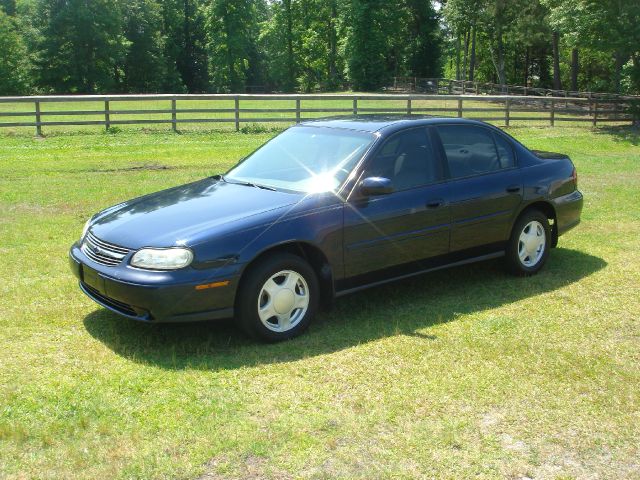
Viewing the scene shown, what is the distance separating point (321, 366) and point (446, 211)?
2.11 metres

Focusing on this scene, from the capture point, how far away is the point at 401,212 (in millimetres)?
5918

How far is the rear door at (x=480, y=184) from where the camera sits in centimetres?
639

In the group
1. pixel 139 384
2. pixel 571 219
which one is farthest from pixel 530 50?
pixel 139 384

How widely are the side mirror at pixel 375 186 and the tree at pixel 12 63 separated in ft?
212

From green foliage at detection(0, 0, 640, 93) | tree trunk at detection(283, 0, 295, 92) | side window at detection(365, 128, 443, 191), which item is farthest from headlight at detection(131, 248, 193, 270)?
tree trunk at detection(283, 0, 295, 92)

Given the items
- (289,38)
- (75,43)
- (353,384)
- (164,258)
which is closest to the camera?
(353,384)

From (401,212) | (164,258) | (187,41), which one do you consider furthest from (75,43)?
(164,258)

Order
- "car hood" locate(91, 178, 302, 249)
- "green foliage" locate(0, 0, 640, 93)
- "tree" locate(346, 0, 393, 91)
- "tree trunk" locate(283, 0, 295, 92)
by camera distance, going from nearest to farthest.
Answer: "car hood" locate(91, 178, 302, 249) < "green foliage" locate(0, 0, 640, 93) < "tree" locate(346, 0, 393, 91) < "tree trunk" locate(283, 0, 295, 92)

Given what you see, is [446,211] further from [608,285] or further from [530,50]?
[530,50]

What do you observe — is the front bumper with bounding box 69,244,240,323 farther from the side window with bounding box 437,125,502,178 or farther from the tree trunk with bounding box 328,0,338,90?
the tree trunk with bounding box 328,0,338,90

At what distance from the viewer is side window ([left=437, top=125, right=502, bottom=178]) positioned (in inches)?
254

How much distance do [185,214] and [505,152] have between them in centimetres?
327

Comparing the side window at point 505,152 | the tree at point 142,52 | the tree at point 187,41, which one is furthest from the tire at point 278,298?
the tree at point 187,41

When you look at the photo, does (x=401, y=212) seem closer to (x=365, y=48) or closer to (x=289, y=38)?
(x=365, y=48)
